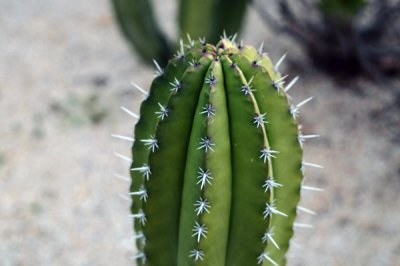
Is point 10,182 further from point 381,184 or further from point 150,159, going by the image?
point 150,159

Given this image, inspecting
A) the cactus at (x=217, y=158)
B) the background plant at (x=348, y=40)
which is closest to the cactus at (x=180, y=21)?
the background plant at (x=348, y=40)

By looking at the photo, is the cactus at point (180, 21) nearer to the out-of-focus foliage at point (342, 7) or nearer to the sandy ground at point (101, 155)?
the sandy ground at point (101, 155)

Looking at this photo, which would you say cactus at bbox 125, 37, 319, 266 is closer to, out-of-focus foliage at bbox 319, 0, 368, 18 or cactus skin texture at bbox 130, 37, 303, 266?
cactus skin texture at bbox 130, 37, 303, 266

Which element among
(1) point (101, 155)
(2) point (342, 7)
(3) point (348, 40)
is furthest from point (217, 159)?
(3) point (348, 40)

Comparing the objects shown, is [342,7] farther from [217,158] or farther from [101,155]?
[217,158]

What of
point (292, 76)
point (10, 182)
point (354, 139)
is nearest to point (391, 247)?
point (354, 139)

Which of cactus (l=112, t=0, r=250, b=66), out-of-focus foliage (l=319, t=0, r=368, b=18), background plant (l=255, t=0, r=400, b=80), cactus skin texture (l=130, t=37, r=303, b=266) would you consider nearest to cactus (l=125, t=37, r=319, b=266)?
cactus skin texture (l=130, t=37, r=303, b=266)
